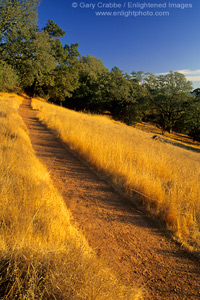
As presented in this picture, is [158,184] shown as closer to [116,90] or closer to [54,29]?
[116,90]

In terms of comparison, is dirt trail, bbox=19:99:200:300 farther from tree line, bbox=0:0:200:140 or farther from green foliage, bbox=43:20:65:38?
green foliage, bbox=43:20:65:38

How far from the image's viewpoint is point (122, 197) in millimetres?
3865

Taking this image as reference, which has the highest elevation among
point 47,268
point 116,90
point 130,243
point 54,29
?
point 54,29

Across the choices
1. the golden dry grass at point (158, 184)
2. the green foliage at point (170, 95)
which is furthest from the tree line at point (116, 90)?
the golden dry grass at point (158, 184)

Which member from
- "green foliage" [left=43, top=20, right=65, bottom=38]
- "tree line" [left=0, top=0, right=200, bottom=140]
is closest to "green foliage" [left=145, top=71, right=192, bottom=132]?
"tree line" [left=0, top=0, right=200, bottom=140]

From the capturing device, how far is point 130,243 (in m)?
2.57

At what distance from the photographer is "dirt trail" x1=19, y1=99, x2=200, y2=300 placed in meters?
2.00

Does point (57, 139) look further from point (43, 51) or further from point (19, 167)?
point (43, 51)

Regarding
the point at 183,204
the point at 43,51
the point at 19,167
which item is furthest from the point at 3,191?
the point at 43,51

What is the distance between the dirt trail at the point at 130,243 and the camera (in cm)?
200

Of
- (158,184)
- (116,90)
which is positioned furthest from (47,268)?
(116,90)

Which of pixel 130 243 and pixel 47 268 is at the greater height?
pixel 47 268

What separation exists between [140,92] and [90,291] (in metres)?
35.0

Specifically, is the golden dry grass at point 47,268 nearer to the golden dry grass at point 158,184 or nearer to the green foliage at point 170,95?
the golden dry grass at point 158,184
